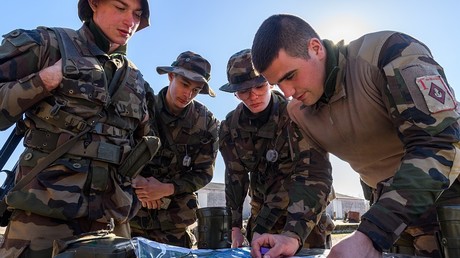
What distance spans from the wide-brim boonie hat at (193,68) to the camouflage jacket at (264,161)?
437 millimetres

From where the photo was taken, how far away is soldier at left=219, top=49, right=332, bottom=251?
3760mm

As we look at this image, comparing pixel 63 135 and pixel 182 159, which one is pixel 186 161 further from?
pixel 63 135

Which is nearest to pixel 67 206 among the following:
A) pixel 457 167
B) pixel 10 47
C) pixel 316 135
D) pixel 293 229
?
pixel 10 47

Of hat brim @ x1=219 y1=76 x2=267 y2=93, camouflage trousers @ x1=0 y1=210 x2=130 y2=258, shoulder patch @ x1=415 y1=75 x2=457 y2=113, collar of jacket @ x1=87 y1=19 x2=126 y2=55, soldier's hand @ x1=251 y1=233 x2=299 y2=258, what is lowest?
soldier's hand @ x1=251 y1=233 x2=299 y2=258

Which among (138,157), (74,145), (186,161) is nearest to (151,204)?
(186,161)

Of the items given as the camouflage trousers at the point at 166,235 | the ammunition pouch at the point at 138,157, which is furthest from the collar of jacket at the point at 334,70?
the camouflage trousers at the point at 166,235

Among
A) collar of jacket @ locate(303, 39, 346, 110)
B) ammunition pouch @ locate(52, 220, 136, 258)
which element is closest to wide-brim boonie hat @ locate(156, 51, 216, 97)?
collar of jacket @ locate(303, 39, 346, 110)

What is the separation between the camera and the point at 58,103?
2379 millimetres

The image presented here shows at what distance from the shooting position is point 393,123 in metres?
2.07

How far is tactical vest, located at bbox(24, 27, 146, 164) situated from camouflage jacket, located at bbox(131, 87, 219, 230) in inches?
52.4

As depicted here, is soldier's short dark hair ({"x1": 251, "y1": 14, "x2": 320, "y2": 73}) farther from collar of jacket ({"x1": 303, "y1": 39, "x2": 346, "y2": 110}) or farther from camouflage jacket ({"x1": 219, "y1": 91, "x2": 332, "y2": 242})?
camouflage jacket ({"x1": 219, "y1": 91, "x2": 332, "y2": 242})

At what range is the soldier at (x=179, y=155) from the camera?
13.1ft

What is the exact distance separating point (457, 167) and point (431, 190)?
18cm

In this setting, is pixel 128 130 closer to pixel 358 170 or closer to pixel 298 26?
pixel 298 26
